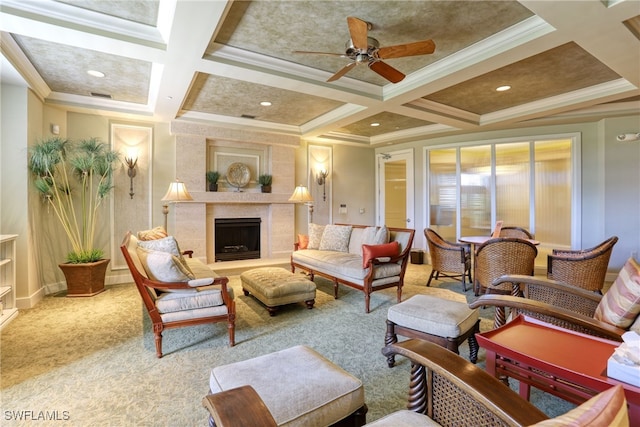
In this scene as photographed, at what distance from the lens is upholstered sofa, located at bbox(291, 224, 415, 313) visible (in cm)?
367

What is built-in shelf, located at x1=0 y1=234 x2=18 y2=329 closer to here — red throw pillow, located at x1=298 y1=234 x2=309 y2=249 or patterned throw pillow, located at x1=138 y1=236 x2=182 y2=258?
patterned throw pillow, located at x1=138 y1=236 x2=182 y2=258

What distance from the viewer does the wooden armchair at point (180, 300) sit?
8.22ft

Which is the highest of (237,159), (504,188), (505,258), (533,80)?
(533,80)

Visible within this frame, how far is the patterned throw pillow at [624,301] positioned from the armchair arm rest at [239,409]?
6.17 feet

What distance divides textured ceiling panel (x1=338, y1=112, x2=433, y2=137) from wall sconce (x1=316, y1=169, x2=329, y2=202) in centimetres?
102

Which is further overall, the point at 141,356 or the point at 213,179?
the point at 213,179

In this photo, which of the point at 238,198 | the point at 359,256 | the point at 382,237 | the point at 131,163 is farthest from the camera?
the point at 238,198

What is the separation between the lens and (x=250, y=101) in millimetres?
4551

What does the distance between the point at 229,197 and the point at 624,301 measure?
17.0 feet

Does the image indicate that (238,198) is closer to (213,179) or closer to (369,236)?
(213,179)

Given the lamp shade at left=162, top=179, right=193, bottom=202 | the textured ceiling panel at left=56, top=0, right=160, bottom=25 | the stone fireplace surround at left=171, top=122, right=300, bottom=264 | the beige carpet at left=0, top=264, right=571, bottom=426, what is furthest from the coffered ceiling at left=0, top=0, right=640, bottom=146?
the beige carpet at left=0, top=264, right=571, bottom=426

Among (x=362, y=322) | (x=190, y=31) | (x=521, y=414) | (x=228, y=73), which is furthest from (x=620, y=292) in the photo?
(x=228, y=73)

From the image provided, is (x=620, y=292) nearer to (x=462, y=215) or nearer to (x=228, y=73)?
(x=228, y=73)

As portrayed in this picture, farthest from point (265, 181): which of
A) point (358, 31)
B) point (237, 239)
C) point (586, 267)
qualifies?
point (586, 267)
